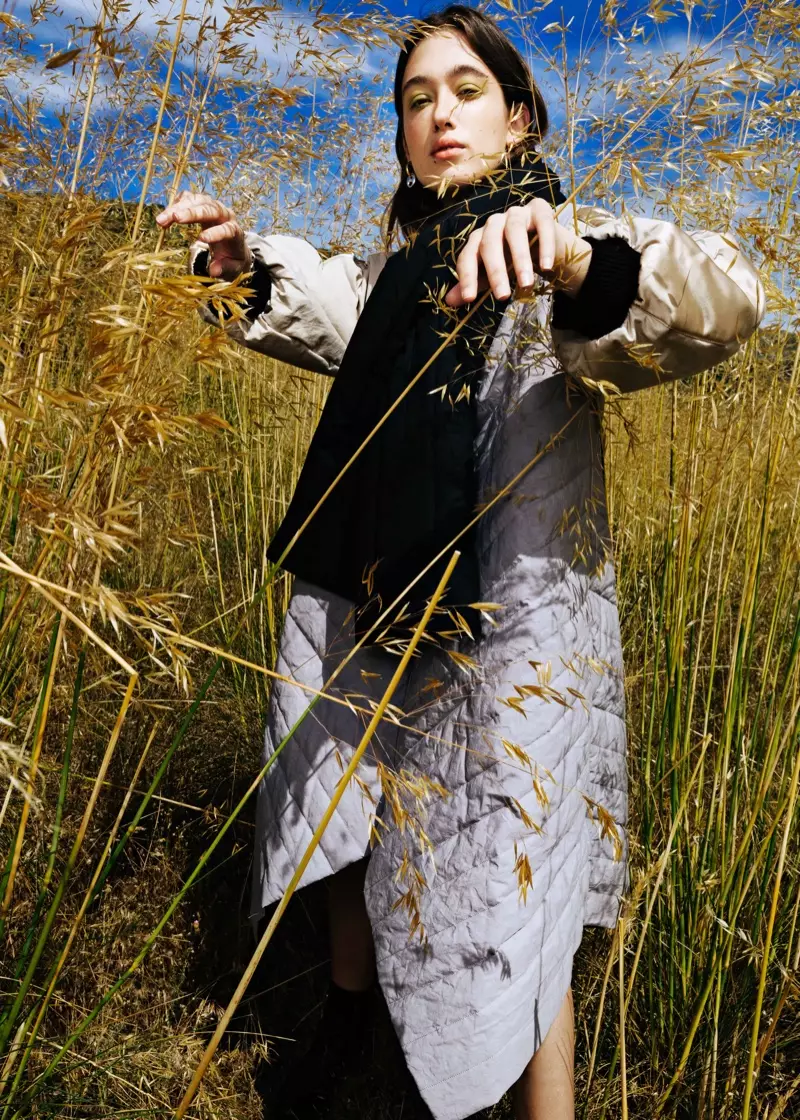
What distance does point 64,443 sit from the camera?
6.53 feet

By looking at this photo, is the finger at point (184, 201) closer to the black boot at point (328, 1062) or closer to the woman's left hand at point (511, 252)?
the woman's left hand at point (511, 252)

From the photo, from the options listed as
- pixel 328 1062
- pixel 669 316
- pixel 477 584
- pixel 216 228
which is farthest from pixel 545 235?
pixel 328 1062

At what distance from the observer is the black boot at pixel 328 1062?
127 centimetres

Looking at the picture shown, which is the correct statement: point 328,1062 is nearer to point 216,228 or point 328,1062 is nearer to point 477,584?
point 477,584

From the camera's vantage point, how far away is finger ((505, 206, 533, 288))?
733 mm

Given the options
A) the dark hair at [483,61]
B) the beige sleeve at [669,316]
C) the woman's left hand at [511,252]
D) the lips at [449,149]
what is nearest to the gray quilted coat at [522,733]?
the beige sleeve at [669,316]

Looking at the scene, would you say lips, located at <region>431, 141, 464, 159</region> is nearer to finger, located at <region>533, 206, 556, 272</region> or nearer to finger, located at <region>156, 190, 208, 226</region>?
finger, located at <region>156, 190, 208, 226</region>

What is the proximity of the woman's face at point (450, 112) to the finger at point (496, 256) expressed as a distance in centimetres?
42

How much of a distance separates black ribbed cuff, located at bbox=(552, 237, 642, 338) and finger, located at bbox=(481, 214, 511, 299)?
0.12 meters

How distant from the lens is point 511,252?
30.0 inches

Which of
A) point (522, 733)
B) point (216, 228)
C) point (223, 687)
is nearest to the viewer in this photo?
point (522, 733)

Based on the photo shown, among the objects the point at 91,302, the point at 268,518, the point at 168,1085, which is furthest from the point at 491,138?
the point at 168,1085

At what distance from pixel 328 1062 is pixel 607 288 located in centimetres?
117

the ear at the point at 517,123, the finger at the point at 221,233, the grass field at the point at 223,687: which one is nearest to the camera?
the grass field at the point at 223,687
